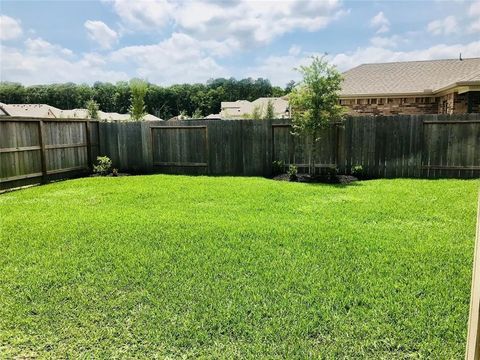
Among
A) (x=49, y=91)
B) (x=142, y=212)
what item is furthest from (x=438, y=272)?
(x=49, y=91)

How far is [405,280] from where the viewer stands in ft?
11.3

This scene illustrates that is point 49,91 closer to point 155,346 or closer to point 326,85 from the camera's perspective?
point 326,85

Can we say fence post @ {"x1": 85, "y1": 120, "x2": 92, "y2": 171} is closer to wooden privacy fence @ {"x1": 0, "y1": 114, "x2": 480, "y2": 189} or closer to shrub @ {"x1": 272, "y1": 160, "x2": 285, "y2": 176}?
wooden privacy fence @ {"x1": 0, "y1": 114, "x2": 480, "y2": 189}

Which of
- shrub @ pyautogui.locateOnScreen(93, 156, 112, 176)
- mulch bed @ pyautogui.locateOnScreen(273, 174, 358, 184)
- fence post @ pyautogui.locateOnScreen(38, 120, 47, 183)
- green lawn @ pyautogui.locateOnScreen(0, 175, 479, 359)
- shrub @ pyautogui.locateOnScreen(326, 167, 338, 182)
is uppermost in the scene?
fence post @ pyautogui.locateOnScreen(38, 120, 47, 183)

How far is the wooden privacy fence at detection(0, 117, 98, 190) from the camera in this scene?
9062 millimetres

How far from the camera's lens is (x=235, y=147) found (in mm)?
11094

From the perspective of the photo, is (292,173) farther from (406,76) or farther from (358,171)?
(406,76)

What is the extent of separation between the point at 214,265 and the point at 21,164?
25.6 feet

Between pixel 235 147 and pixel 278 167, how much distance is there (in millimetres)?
1458

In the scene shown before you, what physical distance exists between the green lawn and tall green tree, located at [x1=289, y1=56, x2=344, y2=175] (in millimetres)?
3594

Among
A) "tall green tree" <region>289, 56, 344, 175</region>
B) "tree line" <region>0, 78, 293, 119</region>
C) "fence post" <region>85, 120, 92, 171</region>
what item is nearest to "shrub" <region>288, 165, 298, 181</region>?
"tall green tree" <region>289, 56, 344, 175</region>

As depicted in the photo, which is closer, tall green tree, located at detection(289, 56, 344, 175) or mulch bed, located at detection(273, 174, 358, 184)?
mulch bed, located at detection(273, 174, 358, 184)

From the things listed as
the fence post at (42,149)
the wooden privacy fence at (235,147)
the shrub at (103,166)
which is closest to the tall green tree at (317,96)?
the wooden privacy fence at (235,147)

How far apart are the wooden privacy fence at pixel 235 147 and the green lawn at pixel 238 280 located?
3549 millimetres
